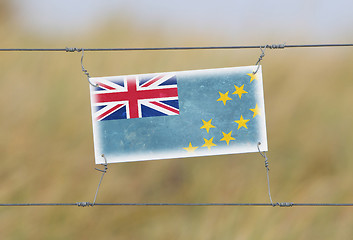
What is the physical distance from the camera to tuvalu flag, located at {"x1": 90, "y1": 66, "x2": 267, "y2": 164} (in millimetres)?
4203

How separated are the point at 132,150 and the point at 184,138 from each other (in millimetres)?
537

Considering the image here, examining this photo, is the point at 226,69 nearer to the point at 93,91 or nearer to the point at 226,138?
the point at 226,138

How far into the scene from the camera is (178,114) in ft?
14.0

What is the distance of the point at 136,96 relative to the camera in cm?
430

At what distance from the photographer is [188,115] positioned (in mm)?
4262

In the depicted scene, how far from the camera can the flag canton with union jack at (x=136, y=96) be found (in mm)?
4270

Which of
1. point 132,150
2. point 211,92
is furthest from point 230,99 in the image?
point 132,150

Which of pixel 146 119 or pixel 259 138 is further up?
pixel 146 119

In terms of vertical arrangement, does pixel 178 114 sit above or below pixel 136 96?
below

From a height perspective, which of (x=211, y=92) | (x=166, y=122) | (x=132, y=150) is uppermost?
(x=211, y=92)

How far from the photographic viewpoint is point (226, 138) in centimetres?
421

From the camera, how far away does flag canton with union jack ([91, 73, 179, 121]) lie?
14.0 ft

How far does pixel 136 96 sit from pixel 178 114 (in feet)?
1.55

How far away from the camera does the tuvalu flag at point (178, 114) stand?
4203 mm
